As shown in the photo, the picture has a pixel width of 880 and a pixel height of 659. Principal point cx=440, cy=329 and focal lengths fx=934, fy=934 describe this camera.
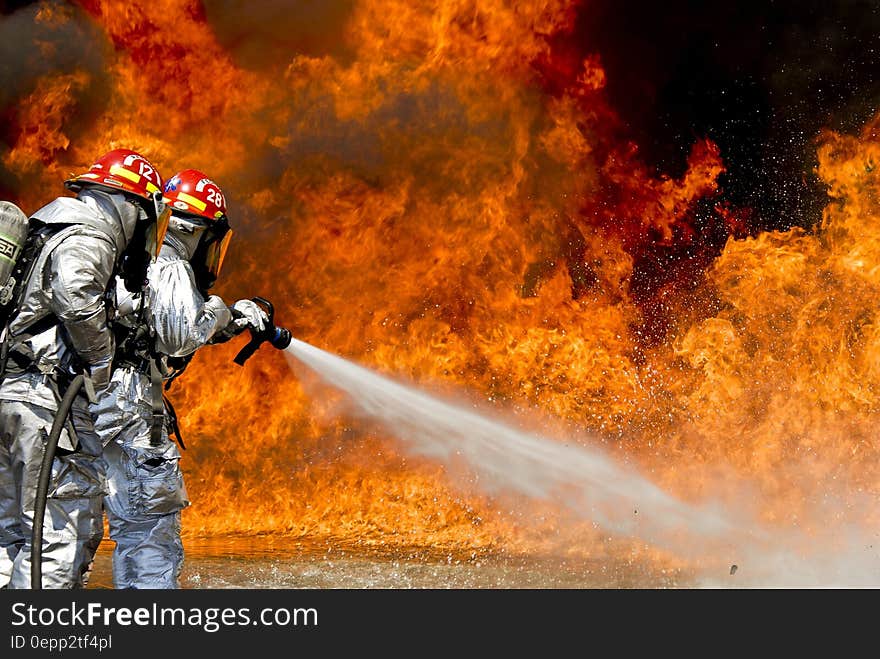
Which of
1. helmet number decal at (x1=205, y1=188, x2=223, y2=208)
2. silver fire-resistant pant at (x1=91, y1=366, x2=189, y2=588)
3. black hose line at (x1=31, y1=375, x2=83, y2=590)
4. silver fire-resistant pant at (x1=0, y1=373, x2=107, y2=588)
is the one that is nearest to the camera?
black hose line at (x1=31, y1=375, x2=83, y2=590)

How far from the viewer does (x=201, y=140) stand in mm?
9203

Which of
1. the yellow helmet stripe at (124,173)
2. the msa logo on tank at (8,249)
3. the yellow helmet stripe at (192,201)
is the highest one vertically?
the yellow helmet stripe at (192,201)

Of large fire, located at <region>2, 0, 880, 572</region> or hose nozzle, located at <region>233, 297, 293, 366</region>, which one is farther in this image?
large fire, located at <region>2, 0, 880, 572</region>

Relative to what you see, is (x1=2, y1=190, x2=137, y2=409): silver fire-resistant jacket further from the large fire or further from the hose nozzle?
the large fire

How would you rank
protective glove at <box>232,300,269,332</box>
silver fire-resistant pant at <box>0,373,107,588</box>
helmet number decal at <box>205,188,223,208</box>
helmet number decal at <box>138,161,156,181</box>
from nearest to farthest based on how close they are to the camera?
silver fire-resistant pant at <box>0,373,107,588</box>
helmet number decal at <box>138,161,156,181</box>
protective glove at <box>232,300,269,332</box>
helmet number decal at <box>205,188,223,208</box>

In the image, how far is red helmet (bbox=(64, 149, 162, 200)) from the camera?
15.0 feet

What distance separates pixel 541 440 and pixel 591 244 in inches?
85.5

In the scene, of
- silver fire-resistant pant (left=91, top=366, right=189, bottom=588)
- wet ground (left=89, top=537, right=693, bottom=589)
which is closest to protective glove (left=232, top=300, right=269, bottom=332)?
silver fire-resistant pant (left=91, top=366, right=189, bottom=588)

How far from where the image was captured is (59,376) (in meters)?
4.35

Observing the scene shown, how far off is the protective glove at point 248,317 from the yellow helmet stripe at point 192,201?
0.56 m

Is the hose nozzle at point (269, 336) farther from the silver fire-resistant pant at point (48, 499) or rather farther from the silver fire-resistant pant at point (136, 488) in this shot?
the silver fire-resistant pant at point (48, 499)

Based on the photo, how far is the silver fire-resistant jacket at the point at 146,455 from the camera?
454cm

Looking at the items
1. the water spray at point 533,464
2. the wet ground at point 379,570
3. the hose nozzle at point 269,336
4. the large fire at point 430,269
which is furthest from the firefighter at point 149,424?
the large fire at point 430,269

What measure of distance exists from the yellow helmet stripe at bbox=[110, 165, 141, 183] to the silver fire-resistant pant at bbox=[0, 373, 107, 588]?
106 centimetres
